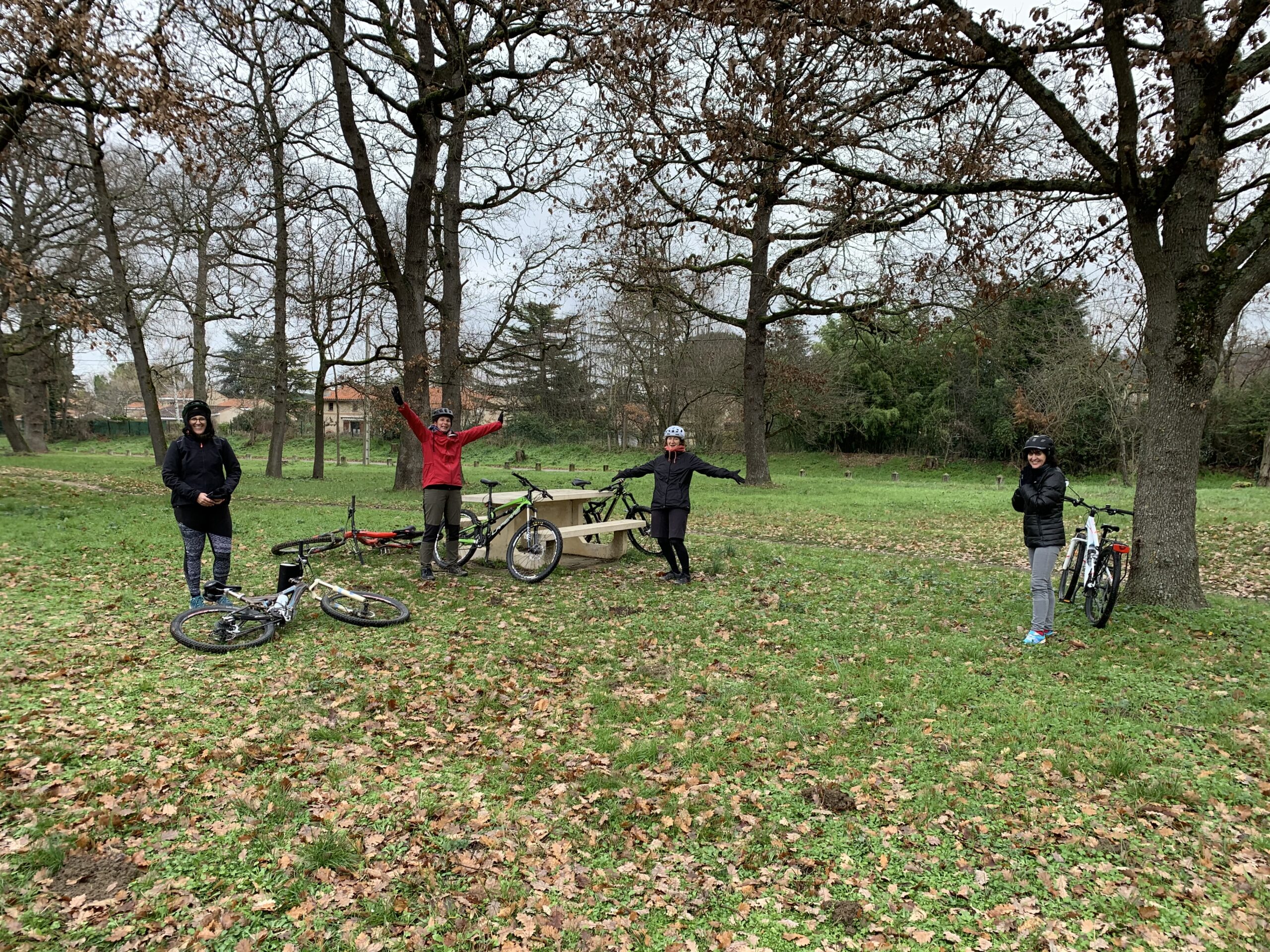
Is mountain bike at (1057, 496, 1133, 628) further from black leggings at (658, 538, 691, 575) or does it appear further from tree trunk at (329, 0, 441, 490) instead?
tree trunk at (329, 0, 441, 490)

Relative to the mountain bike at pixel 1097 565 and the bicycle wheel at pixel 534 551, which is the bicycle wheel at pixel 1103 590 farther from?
the bicycle wheel at pixel 534 551

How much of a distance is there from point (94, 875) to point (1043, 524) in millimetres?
7239

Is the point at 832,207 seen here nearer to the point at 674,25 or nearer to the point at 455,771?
the point at 674,25

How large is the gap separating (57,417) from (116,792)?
57.0 meters

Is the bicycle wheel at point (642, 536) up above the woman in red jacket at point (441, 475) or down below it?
below

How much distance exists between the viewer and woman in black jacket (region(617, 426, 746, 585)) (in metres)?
8.56

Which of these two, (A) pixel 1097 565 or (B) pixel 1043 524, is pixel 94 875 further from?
(A) pixel 1097 565

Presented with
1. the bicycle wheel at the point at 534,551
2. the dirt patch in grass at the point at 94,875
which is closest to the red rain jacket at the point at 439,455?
the bicycle wheel at the point at 534,551

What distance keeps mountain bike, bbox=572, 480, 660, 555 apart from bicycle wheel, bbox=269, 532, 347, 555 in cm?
330

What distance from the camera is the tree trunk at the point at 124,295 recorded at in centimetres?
1927

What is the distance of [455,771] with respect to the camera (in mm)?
4219

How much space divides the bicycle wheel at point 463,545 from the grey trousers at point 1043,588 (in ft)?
20.4

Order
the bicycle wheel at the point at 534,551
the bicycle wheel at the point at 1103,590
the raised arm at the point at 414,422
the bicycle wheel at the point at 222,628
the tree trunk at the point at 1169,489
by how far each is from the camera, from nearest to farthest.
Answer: the bicycle wheel at the point at 222,628, the bicycle wheel at the point at 1103,590, the tree trunk at the point at 1169,489, the raised arm at the point at 414,422, the bicycle wheel at the point at 534,551

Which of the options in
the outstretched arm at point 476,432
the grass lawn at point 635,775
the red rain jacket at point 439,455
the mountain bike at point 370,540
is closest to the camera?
the grass lawn at point 635,775
